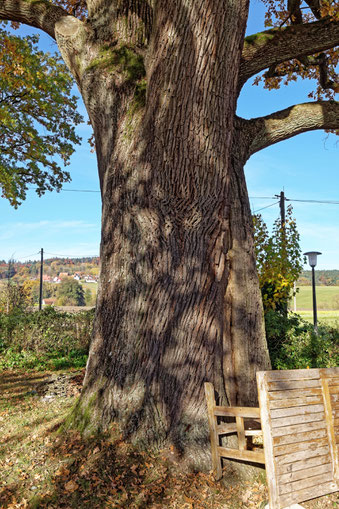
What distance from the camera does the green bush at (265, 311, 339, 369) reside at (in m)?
8.84

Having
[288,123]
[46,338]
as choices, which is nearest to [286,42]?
[288,123]

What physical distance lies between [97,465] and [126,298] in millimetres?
1806

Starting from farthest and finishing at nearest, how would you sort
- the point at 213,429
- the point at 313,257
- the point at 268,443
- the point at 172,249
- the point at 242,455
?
the point at 313,257
the point at 172,249
the point at 213,429
the point at 242,455
the point at 268,443

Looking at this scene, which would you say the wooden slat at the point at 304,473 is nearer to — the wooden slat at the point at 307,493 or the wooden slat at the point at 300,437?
the wooden slat at the point at 307,493

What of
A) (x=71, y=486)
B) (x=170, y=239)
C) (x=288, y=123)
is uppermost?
(x=288, y=123)

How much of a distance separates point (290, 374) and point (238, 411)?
669mm

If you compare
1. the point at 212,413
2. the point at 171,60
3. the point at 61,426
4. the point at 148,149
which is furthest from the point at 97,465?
the point at 171,60

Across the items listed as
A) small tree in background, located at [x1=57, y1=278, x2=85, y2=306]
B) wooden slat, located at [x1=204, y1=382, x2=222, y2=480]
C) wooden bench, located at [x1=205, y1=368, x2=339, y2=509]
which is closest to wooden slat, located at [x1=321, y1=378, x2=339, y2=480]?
wooden bench, located at [x1=205, y1=368, x2=339, y2=509]

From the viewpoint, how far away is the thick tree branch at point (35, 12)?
637cm

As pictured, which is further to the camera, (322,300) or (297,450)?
(322,300)

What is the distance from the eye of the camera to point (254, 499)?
4.14m

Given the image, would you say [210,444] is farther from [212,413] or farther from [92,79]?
[92,79]

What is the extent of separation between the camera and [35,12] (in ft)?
21.3

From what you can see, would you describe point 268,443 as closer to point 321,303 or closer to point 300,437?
point 300,437
